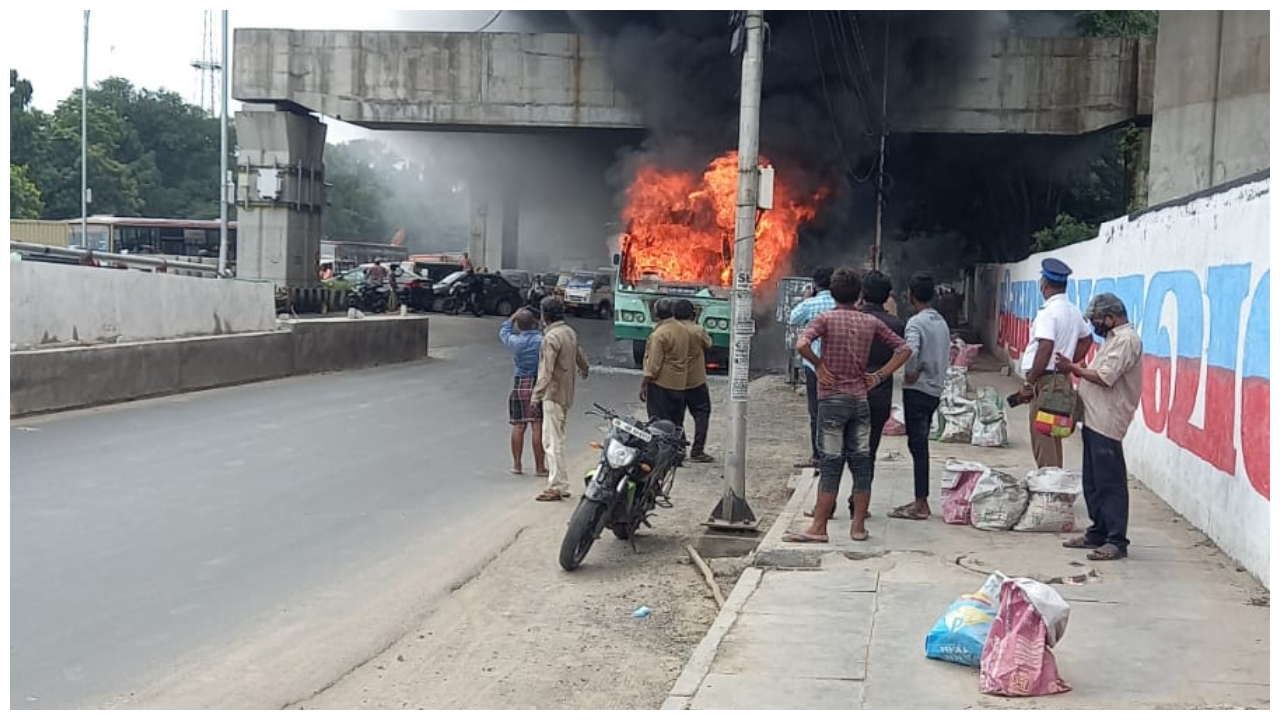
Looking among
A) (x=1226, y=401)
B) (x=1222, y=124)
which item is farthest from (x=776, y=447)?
(x=1222, y=124)

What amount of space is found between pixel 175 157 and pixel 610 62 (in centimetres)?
5416

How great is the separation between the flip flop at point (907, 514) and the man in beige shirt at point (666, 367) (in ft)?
9.61

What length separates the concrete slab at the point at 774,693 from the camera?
15.5ft

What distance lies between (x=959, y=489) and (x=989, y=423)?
456cm

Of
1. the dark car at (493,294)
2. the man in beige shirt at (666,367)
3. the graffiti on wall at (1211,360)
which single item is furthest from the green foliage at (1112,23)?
the man in beige shirt at (666,367)

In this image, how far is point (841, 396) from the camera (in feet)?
24.8

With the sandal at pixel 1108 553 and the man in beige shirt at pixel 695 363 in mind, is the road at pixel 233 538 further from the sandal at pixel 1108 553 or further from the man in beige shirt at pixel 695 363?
the sandal at pixel 1108 553

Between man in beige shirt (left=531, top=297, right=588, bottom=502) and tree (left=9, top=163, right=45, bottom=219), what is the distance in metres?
53.9

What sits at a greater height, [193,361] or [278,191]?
[278,191]

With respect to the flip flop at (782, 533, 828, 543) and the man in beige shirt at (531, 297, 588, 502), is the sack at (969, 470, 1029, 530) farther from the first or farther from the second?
the man in beige shirt at (531, 297, 588, 502)

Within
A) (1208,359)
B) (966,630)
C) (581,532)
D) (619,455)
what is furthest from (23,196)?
(966,630)

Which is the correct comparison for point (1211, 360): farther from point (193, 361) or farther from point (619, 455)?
point (193, 361)

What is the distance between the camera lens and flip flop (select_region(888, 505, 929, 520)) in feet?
28.1

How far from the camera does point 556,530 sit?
8.84 m
